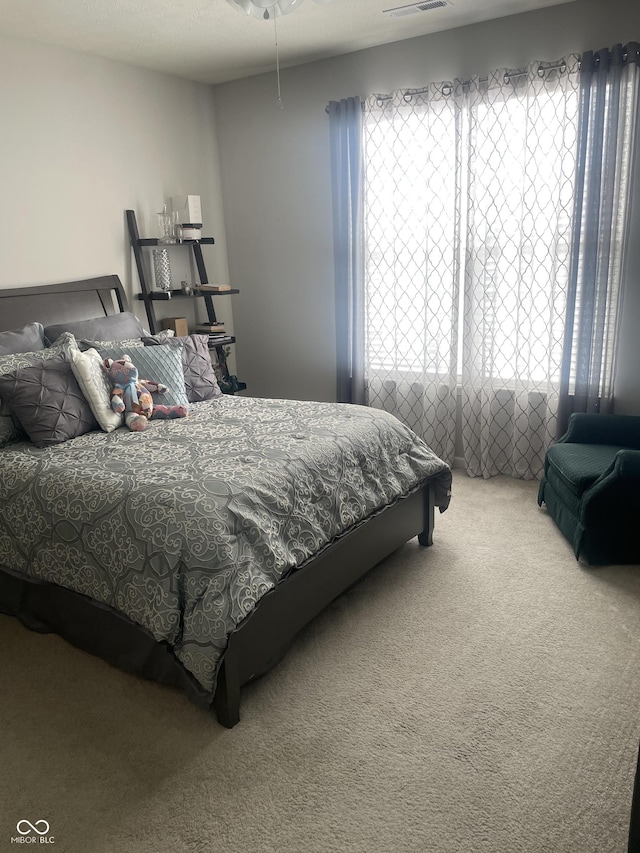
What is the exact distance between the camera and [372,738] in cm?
200

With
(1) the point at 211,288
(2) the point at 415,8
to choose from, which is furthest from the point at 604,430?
(1) the point at 211,288

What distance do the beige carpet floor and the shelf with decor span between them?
235 cm

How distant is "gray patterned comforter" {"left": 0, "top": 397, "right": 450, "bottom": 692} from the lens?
6.70ft

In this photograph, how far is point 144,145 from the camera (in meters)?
4.34

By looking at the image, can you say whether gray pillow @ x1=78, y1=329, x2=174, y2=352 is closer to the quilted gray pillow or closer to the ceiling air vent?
the quilted gray pillow

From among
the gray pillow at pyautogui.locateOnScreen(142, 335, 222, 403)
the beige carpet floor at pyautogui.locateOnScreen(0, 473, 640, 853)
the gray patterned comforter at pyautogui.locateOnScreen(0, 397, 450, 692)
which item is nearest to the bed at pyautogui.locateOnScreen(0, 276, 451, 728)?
the gray patterned comforter at pyautogui.locateOnScreen(0, 397, 450, 692)

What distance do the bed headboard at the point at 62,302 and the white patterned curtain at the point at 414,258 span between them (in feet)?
5.41

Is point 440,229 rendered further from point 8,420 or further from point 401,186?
point 8,420

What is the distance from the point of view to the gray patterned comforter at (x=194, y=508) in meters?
2.04

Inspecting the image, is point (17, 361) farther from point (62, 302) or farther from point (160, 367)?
point (62, 302)

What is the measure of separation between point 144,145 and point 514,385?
9.36 feet

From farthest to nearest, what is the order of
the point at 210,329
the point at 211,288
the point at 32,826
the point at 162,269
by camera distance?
the point at 210,329, the point at 211,288, the point at 162,269, the point at 32,826

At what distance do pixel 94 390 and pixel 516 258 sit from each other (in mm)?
2493

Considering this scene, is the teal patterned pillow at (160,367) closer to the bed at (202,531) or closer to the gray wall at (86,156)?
the bed at (202,531)
